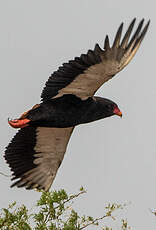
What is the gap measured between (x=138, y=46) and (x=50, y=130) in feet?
8.29

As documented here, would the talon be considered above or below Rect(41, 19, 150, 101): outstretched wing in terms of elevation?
below

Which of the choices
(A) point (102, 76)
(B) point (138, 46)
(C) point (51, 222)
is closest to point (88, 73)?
(A) point (102, 76)

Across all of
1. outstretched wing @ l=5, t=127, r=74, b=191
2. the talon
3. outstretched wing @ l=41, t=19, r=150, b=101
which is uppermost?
outstretched wing @ l=41, t=19, r=150, b=101

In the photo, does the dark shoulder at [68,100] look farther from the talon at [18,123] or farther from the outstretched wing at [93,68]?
the talon at [18,123]

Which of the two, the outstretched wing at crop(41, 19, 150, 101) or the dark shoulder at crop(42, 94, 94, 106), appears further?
the dark shoulder at crop(42, 94, 94, 106)

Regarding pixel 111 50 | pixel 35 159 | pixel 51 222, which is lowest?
pixel 51 222

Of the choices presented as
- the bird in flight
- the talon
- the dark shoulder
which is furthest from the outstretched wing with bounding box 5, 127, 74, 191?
the dark shoulder

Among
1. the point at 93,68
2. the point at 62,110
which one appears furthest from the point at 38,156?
the point at 93,68

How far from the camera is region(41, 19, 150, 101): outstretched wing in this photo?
263 inches

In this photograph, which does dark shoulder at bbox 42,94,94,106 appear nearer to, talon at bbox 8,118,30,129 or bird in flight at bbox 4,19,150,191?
bird in flight at bbox 4,19,150,191

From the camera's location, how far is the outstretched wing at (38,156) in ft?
27.8

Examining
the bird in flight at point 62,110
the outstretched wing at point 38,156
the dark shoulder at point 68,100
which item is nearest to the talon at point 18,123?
the bird in flight at point 62,110

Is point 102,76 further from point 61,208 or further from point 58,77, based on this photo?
point 61,208

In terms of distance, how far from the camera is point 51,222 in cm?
627
